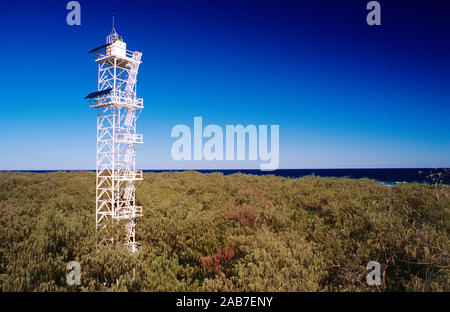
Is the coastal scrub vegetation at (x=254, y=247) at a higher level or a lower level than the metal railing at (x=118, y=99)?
lower

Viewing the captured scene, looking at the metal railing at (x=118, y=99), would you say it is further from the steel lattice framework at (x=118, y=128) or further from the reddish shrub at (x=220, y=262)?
the reddish shrub at (x=220, y=262)

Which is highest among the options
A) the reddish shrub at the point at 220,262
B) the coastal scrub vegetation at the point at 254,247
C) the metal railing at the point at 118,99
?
the metal railing at the point at 118,99

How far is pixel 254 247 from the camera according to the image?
10.6m

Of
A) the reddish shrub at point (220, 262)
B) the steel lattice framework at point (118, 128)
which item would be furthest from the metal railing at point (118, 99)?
the reddish shrub at point (220, 262)

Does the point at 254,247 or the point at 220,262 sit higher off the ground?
the point at 254,247

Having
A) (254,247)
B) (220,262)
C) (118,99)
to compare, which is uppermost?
(118,99)

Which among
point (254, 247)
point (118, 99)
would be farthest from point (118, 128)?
point (254, 247)

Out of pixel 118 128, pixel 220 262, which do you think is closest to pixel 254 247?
pixel 220 262

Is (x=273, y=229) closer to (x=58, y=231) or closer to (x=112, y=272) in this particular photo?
(x=112, y=272)

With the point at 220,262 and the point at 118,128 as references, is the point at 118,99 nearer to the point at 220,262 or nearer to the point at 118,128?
the point at 118,128

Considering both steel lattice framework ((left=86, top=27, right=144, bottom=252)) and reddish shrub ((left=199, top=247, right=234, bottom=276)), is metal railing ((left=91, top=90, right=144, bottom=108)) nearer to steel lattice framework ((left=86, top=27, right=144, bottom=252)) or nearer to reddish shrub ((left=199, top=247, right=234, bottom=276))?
steel lattice framework ((left=86, top=27, right=144, bottom=252))

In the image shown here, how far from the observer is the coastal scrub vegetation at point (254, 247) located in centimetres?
781

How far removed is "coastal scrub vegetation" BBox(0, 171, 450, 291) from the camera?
7809mm
